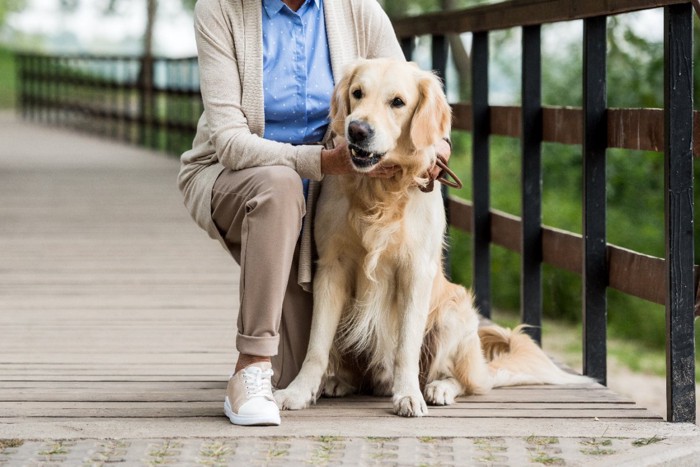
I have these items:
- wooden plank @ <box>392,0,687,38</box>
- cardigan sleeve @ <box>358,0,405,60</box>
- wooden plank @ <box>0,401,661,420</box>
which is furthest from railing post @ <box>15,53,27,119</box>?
wooden plank @ <box>0,401,661,420</box>

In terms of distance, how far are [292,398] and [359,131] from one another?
30.9 inches

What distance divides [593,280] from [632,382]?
16.8 feet

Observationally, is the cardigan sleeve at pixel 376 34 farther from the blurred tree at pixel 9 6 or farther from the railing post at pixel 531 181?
the blurred tree at pixel 9 6

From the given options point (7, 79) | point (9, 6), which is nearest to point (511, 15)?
point (7, 79)

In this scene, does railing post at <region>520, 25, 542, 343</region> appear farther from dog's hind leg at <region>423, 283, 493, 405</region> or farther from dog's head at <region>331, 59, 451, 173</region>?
dog's head at <region>331, 59, 451, 173</region>

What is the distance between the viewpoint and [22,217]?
7672 mm

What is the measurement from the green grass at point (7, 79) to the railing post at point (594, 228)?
22256mm

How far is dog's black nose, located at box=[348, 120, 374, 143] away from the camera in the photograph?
9.18 ft

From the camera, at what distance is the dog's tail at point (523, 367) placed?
3398 mm

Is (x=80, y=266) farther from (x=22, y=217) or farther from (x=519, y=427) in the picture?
(x=519, y=427)

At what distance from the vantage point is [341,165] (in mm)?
2955

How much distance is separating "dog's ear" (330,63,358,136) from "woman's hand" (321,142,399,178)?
0.07m

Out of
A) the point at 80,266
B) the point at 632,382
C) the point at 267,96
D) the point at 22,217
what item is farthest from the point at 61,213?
the point at 267,96

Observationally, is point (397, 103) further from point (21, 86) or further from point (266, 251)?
point (21, 86)
